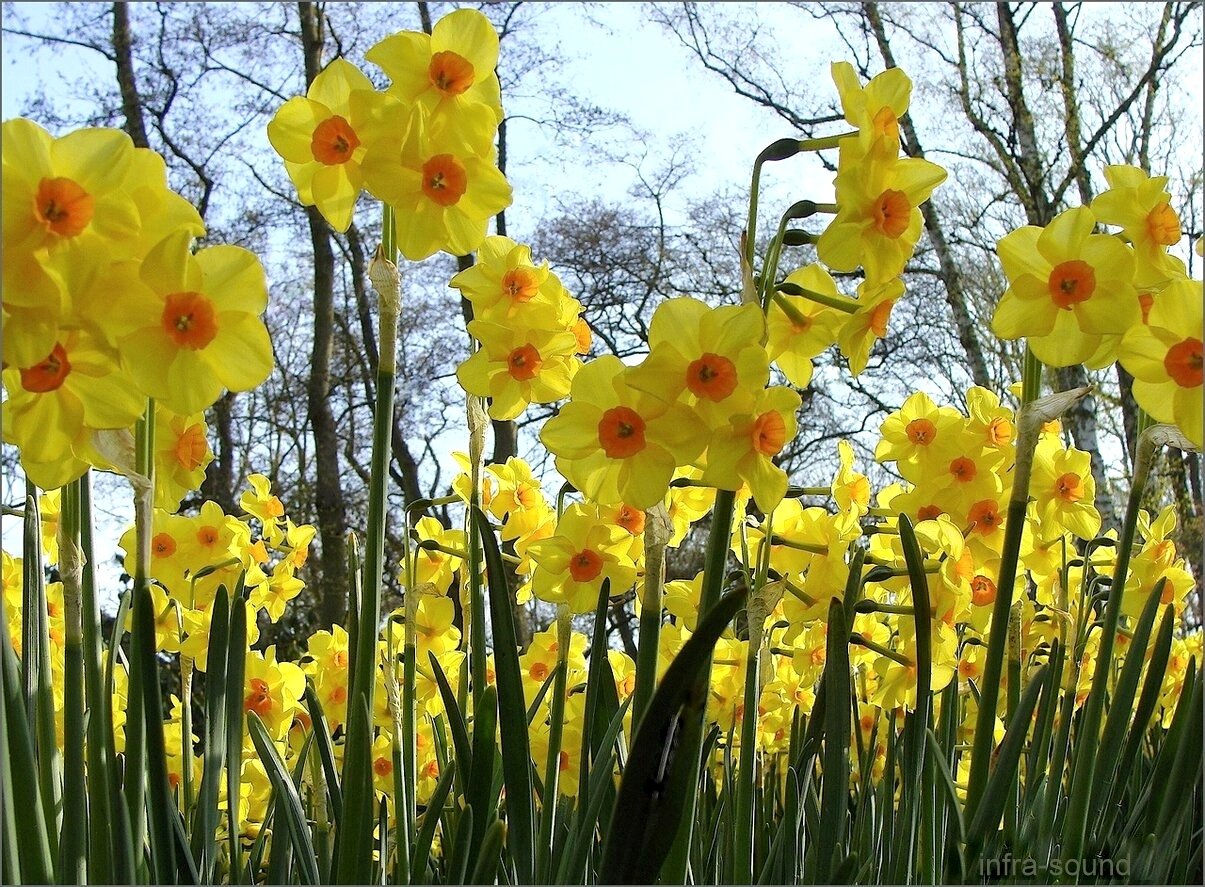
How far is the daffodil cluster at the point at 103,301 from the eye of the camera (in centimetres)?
60

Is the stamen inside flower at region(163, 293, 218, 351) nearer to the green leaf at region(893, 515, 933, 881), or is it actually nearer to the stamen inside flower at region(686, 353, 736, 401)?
the stamen inside flower at region(686, 353, 736, 401)

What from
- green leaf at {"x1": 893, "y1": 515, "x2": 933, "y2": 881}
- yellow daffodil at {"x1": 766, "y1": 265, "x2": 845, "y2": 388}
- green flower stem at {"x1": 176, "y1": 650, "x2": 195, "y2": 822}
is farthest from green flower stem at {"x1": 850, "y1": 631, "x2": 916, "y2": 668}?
green flower stem at {"x1": 176, "y1": 650, "x2": 195, "y2": 822}

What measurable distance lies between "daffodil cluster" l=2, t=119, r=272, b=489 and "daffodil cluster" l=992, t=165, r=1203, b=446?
65cm

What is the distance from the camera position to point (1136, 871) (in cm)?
98

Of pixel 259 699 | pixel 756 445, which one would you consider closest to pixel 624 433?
pixel 756 445

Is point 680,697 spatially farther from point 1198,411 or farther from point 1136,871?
point 1136,871

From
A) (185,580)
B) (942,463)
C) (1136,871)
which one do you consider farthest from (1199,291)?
(185,580)

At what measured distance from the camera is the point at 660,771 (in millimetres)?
619

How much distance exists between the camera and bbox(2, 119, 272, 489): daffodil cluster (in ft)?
1.98

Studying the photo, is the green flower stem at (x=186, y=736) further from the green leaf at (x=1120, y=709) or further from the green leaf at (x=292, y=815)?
the green leaf at (x=1120, y=709)

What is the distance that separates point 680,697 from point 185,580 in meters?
1.08

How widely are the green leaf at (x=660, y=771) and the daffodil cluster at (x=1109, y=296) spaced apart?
454 millimetres

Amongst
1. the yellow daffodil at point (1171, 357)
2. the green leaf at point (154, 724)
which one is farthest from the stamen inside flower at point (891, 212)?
the green leaf at point (154, 724)

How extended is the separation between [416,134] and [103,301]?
27 centimetres
